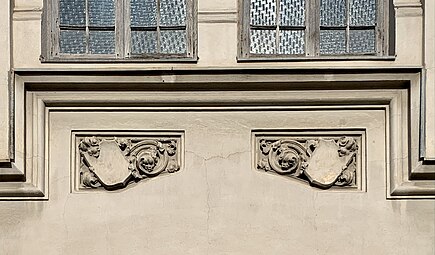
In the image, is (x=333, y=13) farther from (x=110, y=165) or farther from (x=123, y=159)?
(x=110, y=165)

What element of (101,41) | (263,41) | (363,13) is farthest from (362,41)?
(101,41)

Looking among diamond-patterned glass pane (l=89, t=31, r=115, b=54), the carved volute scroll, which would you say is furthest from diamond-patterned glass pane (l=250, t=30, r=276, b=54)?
diamond-patterned glass pane (l=89, t=31, r=115, b=54)

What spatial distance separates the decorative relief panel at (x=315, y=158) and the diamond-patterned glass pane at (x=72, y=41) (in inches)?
67.9

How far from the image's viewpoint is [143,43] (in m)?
7.00

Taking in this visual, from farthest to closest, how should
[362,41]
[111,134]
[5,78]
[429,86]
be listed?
[362,41] → [111,134] → [5,78] → [429,86]

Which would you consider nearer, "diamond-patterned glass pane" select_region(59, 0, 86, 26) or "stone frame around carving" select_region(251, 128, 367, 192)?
"stone frame around carving" select_region(251, 128, 367, 192)

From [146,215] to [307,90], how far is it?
171cm

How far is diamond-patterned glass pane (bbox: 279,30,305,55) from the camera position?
A: 6984 mm

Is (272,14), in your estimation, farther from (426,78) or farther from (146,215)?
(146,215)

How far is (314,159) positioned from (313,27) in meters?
1.16

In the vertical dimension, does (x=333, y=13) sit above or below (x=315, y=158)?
above

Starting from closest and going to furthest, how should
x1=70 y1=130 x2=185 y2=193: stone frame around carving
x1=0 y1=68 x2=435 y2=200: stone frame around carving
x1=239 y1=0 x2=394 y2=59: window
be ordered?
x1=0 y1=68 x2=435 y2=200: stone frame around carving, x1=70 y1=130 x2=185 y2=193: stone frame around carving, x1=239 y1=0 x2=394 y2=59: window

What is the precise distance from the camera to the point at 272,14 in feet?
23.0

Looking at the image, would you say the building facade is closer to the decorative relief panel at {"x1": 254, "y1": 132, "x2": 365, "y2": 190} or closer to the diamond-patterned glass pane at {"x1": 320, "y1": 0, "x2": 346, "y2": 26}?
the decorative relief panel at {"x1": 254, "y1": 132, "x2": 365, "y2": 190}
